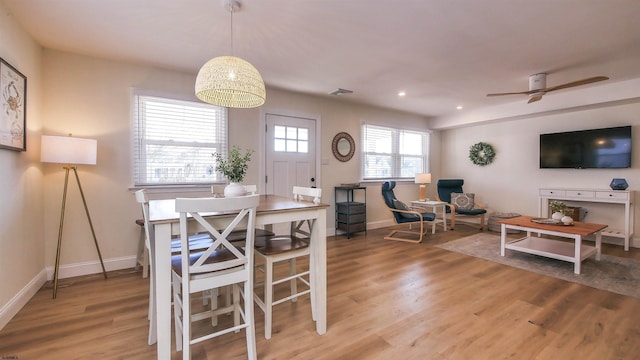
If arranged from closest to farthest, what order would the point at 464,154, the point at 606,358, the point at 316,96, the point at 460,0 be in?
the point at 606,358 → the point at 460,0 → the point at 316,96 → the point at 464,154

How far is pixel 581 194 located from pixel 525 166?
3.51 ft

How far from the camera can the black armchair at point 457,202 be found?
5.13 m

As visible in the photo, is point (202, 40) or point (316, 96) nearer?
point (202, 40)

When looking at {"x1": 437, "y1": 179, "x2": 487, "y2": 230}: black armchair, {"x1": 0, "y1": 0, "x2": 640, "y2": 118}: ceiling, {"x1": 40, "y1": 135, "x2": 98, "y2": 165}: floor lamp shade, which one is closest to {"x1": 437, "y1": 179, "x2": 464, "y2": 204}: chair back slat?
{"x1": 437, "y1": 179, "x2": 487, "y2": 230}: black armchair

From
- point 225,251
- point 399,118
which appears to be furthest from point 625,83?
point 225,251

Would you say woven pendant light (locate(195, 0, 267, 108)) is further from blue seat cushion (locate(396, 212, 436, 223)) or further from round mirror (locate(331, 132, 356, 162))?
blue seat cushion (locate(396, 212, 436, 223))

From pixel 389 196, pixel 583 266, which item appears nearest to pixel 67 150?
pixel 389 196

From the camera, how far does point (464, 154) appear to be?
613 centimetres

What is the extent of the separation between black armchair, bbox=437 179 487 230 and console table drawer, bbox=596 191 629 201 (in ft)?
5.07

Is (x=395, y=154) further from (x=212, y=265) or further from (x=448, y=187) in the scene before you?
(x=212, y=265)

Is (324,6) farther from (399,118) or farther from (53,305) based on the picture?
(399,118)

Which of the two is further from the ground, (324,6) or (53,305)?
(324,6)

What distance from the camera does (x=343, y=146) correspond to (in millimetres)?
4922

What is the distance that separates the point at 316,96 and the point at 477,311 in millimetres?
3616
